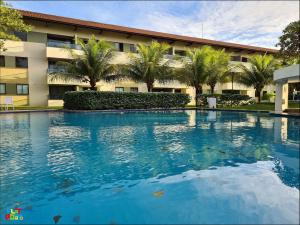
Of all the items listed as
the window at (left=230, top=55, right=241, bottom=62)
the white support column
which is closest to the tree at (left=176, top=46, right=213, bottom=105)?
the white support column

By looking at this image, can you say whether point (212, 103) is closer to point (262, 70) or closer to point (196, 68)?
point (196, 68)

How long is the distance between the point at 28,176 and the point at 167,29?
113 ft

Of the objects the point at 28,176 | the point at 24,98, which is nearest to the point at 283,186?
the point at 28,176

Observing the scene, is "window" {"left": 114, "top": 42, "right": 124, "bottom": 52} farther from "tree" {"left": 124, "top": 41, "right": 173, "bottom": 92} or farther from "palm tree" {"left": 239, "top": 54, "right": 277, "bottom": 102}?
"palm tree" {"left": 239, "top": 54, "right": 277, "bottom": 102}

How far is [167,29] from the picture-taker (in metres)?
36.1

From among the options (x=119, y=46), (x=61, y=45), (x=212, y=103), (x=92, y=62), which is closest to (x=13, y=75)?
(x=61, y=45)

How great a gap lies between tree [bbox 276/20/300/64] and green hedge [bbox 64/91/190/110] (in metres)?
12.1

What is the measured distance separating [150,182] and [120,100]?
1991 cm

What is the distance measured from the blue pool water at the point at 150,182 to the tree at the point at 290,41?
2222 cm

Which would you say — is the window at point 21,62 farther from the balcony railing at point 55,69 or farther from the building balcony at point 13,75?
the balcony railing at point 55,69

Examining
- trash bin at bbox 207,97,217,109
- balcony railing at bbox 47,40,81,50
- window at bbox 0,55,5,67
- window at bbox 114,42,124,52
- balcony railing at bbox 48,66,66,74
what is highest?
window at bbox 114,42,124,52

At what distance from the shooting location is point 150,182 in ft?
15.4

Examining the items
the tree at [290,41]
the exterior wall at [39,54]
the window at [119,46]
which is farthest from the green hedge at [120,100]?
the tree at [290,41]

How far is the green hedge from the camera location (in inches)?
880
